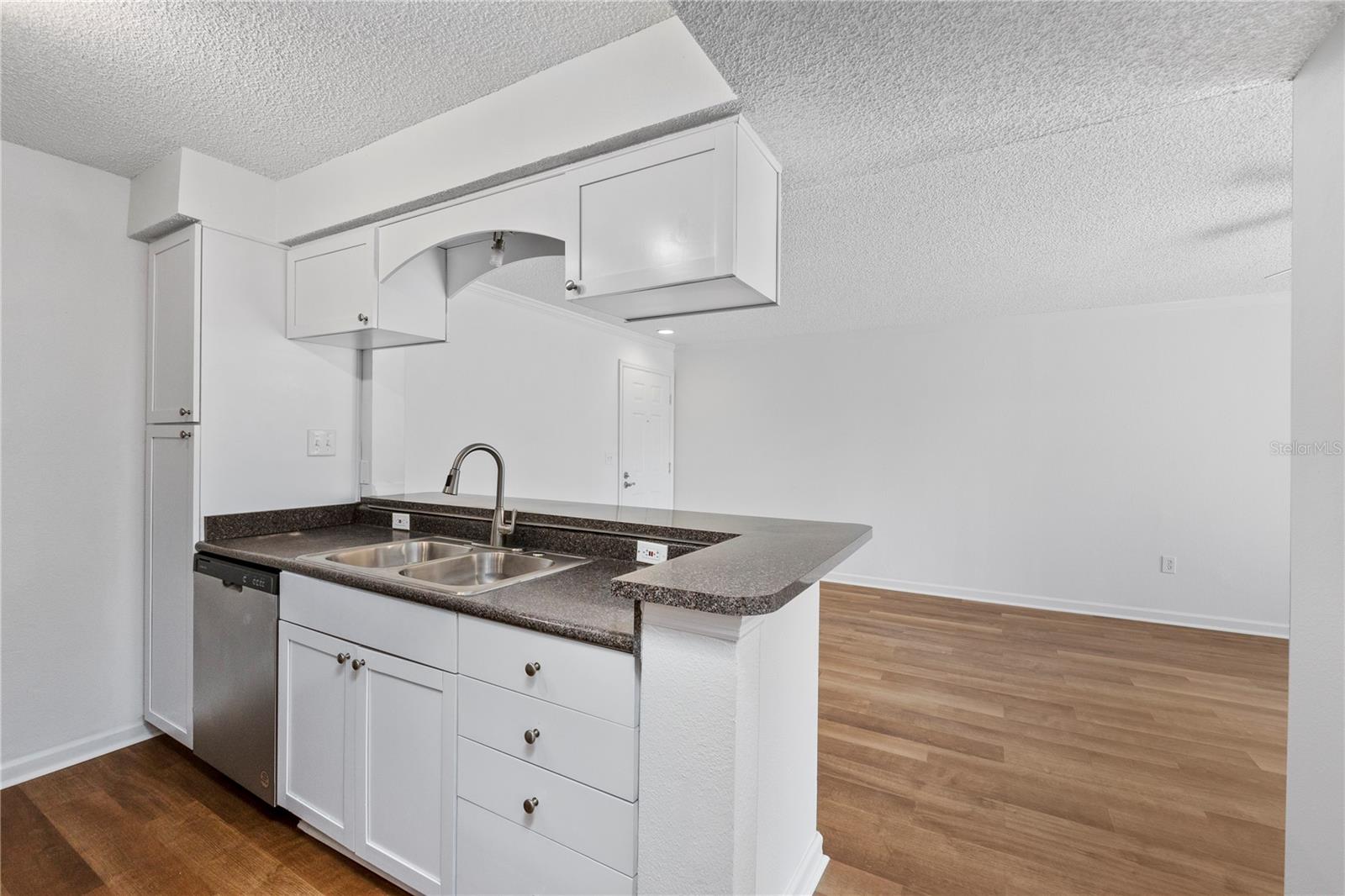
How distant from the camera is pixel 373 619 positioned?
1.64 metres

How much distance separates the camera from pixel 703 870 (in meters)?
1.12

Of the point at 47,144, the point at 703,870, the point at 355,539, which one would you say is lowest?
the point at 703,870

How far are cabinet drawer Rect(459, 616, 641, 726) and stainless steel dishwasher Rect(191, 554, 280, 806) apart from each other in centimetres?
96

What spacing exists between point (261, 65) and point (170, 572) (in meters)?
1.93

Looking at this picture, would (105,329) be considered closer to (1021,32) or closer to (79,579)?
(79,579)

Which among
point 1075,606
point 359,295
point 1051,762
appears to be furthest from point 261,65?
point 1075,606

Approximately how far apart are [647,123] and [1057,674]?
3561 mm

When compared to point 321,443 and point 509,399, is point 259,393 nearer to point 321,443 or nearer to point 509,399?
point 321,443

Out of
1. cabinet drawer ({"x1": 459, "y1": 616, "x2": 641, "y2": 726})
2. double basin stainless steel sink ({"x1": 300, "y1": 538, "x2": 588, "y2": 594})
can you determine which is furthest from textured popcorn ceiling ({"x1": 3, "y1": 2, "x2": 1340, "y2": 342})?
double basin stainless steel sink ({"x1": 300, "y1": 538, "x2": 588, "y2": 594})

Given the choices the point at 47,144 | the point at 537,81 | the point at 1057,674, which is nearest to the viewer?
the point at 537,81

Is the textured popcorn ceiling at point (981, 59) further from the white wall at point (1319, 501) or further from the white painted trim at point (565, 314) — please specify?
the white painted trim at point (565, 314)

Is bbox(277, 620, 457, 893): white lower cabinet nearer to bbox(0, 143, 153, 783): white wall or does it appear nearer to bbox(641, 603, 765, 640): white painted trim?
bbox(641, 603, 765, 640): white painted trim

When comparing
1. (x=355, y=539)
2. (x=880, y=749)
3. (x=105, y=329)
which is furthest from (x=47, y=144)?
(x=880, y=749)

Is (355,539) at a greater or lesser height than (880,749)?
greater
